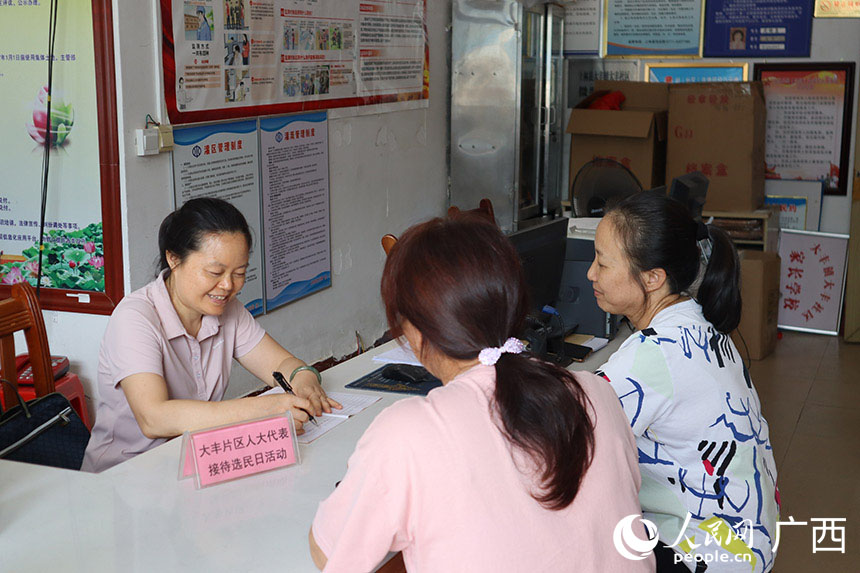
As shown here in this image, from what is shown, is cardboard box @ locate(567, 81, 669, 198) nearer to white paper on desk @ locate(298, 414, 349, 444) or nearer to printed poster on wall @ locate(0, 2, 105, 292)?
printed poster on wall @ locate(0, 2, 105, 292)

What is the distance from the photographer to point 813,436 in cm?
393

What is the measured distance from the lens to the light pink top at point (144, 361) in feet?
6.73

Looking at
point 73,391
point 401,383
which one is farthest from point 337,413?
point 73,391

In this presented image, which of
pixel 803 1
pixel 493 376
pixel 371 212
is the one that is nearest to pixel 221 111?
pixel 371 212

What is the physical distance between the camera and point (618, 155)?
5402mm

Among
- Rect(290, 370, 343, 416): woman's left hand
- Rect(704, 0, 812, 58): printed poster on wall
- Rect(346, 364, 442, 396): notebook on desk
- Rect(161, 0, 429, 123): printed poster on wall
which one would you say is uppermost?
Rect(704, 0, 812, 58): printed poster on wall

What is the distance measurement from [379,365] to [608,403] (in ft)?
4.57

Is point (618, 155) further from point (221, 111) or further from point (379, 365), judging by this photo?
point (379, 365)

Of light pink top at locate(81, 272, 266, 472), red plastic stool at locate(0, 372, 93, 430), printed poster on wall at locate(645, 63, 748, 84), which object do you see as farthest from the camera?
printed poster on wall at locate(645, 63, 748, 84)

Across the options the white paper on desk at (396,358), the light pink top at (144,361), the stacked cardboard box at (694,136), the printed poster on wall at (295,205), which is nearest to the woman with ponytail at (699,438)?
the white paper on desk at (396,358)

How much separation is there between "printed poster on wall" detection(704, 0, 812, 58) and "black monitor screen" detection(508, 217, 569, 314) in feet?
11.6

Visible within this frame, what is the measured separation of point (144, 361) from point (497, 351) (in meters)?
1.15

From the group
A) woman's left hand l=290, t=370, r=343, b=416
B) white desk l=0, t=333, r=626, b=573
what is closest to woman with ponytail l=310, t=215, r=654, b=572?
white desk l=0, t=333, r=626, b=573

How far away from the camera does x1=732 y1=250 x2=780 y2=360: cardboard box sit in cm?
496
